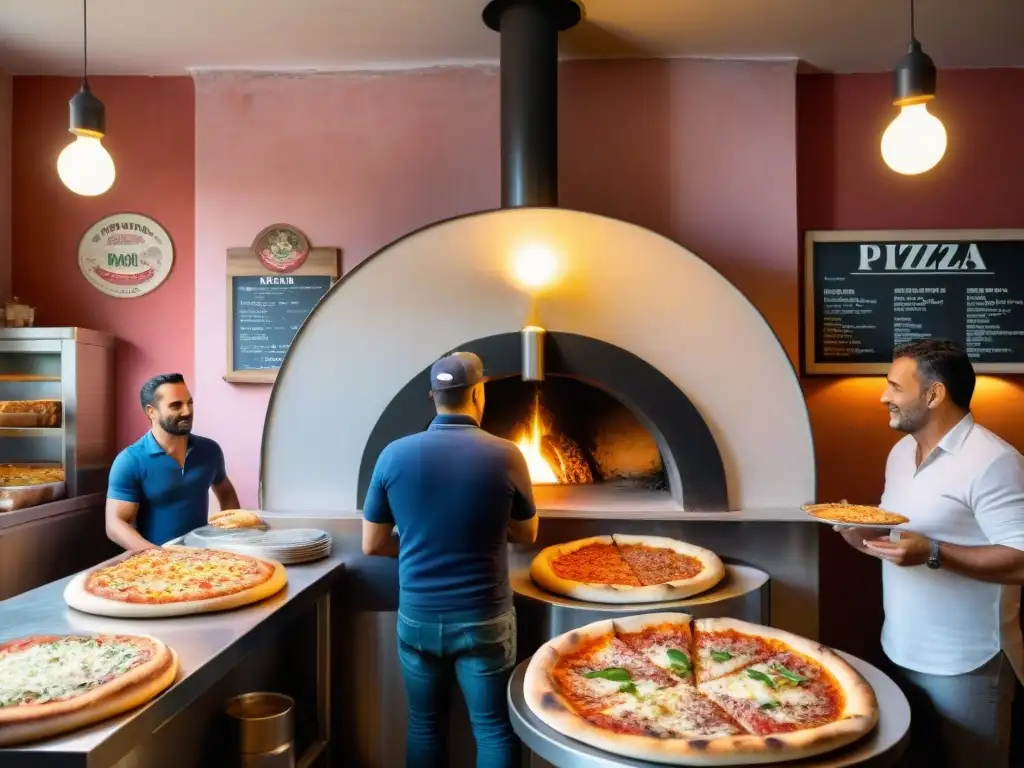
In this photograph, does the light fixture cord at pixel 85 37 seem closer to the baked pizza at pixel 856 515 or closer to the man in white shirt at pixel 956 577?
the baked pizza at pixel 856 515

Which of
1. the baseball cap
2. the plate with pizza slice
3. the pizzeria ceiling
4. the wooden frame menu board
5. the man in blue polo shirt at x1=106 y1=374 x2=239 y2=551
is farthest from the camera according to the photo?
the wooden frame menu board

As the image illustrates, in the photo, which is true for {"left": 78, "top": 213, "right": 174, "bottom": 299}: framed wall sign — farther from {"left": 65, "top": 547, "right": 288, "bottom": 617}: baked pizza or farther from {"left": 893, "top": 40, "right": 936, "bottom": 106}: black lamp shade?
{"left": 893, "top": 40, "right": 936, "bottom": 106}: black lamp shade

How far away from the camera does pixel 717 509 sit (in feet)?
10.5

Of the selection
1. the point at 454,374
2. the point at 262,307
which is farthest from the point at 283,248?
the point at 454,374

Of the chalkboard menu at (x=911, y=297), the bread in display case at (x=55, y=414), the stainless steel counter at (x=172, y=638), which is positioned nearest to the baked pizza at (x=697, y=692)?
the stainless steel counter at (x=172, y=638)

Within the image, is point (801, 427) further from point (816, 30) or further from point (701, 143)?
point (816, 30)

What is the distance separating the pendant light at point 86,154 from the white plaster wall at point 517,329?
1.02 m

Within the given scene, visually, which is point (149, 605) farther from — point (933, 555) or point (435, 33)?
point (435, 33)

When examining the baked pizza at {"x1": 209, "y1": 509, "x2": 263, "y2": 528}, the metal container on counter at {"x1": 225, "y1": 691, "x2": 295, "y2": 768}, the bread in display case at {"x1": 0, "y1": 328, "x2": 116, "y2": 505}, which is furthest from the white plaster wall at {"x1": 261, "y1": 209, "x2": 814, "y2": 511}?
the bread in display case at {"x1": 0, "y1": 328, "x2": 116, "y2": 505}

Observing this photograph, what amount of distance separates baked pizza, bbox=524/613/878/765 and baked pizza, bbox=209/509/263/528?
57.7 inches

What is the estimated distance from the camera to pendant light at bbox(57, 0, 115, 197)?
10.2 ft

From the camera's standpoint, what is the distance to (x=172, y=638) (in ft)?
7.09

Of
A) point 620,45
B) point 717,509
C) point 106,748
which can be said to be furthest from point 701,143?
point 106,748

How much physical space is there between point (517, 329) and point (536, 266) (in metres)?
0.28
